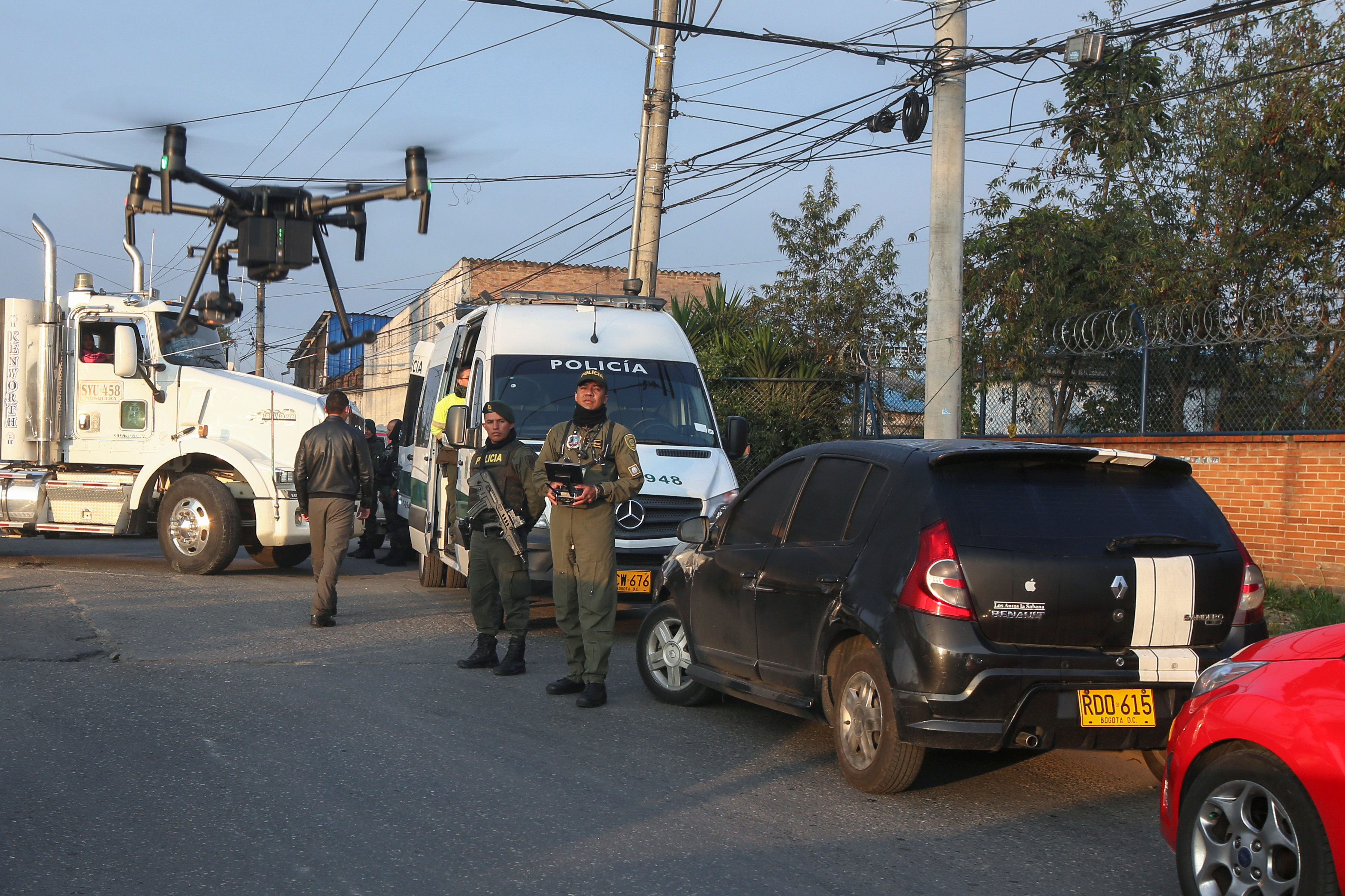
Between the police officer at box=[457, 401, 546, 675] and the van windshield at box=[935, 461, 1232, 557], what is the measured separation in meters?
3.42

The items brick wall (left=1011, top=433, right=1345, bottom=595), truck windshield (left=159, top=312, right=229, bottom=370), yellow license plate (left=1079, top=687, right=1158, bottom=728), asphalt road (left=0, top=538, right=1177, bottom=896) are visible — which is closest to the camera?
asphalt road (left=0, top=538, right=1177, bottom=896)

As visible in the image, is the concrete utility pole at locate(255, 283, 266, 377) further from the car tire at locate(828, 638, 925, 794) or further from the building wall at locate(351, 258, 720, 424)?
the car tire at locate(828, 638, 925, 794)

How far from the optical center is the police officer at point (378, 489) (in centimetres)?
1597

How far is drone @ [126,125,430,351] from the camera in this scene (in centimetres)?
1084

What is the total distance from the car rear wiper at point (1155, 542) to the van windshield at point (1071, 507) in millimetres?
14

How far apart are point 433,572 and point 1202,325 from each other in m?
8.10

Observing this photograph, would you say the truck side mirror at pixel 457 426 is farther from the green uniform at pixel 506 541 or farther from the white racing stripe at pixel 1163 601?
the white racing stripe at pixel 1163 601

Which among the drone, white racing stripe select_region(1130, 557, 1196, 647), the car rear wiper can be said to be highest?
the drone

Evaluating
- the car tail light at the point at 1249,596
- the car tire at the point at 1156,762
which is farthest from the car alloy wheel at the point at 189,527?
the car tail light at the point at 1249,596

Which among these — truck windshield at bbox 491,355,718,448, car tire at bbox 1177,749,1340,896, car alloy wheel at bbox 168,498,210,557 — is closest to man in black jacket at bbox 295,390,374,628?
truck windshield at bbox 491,355,718,448

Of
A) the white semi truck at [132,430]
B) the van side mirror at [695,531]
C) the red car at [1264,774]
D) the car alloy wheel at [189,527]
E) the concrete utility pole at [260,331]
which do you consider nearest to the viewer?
the red car at [1264,774]

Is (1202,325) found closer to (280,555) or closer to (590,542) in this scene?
(590,542)

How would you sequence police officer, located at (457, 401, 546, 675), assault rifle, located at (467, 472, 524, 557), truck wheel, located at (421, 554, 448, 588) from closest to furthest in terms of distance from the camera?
1. assault rifle, located at (467, 472, 524, 557)
2. police officer, located at (457, 401, 546, 675)
3. truck wheel, located at (421, 554, 448, 588)

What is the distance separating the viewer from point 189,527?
13273 mm
